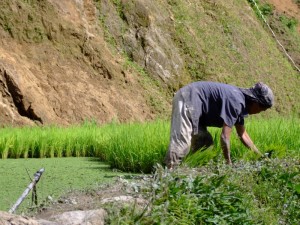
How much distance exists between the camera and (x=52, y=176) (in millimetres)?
7855

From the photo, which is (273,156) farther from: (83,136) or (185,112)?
(83,136)

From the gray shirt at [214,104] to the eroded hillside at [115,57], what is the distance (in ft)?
23.8

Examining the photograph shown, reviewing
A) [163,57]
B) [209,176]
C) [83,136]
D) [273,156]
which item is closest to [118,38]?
→ [163,57]

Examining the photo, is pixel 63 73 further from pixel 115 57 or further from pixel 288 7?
pixel 288 7

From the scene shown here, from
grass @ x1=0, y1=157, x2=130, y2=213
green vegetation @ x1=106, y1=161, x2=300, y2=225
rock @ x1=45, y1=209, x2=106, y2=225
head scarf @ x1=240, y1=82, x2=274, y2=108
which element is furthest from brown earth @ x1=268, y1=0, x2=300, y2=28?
rock @ x1=45, y1=209, x2=106, y2=225

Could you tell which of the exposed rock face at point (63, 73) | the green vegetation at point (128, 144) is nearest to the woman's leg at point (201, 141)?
the green vegetation at point (128, 144)

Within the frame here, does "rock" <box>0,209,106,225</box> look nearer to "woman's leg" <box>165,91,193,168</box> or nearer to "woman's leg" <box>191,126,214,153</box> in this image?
"woman's leg" <box>165,91,193,168</box>

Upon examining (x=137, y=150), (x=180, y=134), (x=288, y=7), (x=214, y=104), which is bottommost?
(x=137, y=150)

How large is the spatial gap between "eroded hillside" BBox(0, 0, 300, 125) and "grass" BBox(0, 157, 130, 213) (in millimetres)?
4197

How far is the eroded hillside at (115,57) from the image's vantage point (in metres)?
14.4

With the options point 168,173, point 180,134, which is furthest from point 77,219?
point 180,134

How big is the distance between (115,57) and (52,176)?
875 centimetres

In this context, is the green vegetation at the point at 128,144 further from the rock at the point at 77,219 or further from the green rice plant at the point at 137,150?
the rock at the point at 77,219

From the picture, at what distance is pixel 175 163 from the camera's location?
677 cm
